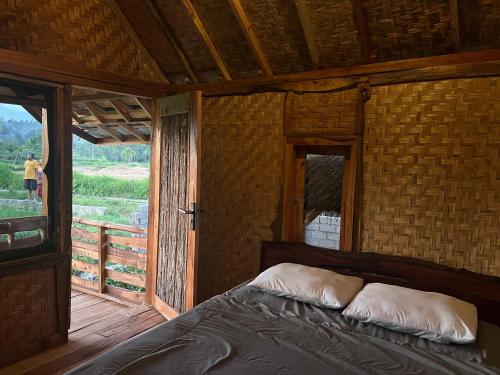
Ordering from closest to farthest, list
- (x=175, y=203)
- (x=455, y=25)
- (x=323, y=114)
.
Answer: (x=455, y=25), (x=323, y=114), (x=175, y=203)

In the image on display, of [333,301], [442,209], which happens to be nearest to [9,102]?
[333,301]

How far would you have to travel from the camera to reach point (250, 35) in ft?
9.50

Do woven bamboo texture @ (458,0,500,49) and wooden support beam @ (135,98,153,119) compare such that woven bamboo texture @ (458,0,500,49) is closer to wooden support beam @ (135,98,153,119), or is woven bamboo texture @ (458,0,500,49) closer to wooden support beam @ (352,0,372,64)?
wooden support beam @ (352,0,372,64)

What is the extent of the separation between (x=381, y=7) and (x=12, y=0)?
2.53 m

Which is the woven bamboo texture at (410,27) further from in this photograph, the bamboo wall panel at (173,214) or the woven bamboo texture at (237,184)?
the bamboo wall panel at (173,214)

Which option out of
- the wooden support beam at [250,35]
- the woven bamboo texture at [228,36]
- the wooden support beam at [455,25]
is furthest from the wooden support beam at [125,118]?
the wooden support beam at [455,25]

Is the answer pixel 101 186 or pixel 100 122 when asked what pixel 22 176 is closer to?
pixel 100 122

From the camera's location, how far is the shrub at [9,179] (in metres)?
2.80

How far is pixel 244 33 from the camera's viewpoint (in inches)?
114

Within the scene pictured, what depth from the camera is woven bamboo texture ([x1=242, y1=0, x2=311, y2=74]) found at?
271 cm

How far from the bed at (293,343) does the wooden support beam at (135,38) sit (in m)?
2.33

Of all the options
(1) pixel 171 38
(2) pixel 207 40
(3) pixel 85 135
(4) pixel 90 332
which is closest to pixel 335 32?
(2) pixel 207 40

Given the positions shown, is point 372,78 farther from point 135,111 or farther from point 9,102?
point 135,111

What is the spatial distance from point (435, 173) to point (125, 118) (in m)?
→ 3.80
